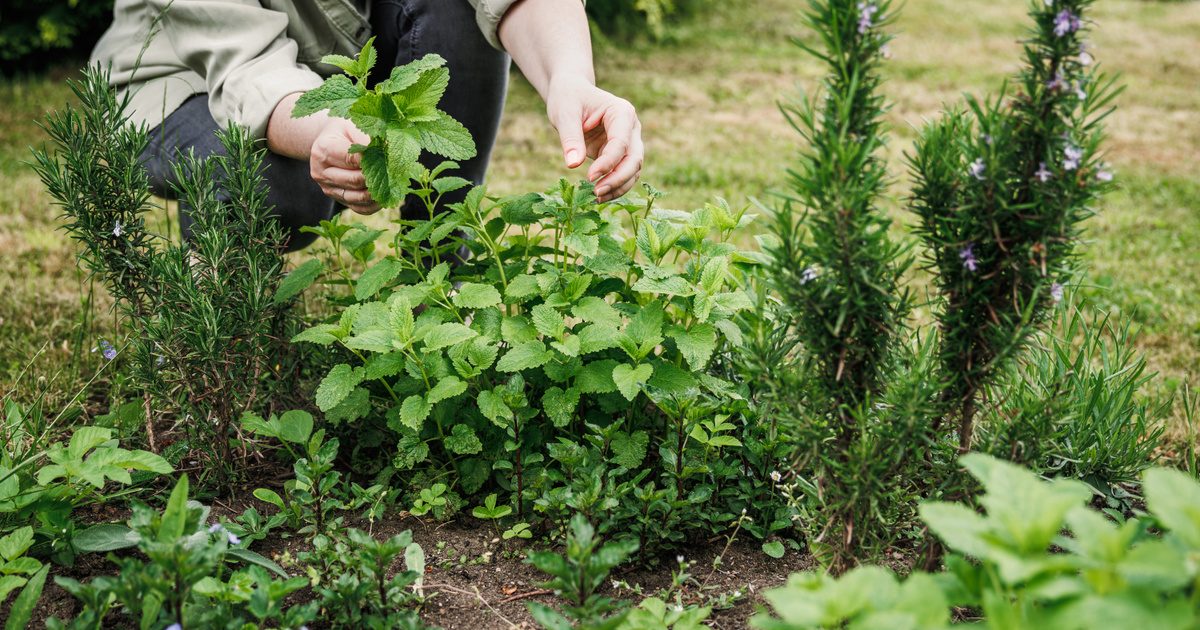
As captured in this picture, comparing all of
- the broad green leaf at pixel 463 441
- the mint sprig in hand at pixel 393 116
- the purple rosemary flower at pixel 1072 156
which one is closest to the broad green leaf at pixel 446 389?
the broad green leaf at pixel 463 441

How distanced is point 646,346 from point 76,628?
986 mm

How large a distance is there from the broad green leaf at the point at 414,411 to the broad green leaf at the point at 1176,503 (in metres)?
1.15

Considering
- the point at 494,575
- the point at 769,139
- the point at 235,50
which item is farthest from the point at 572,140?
the point at 769,139

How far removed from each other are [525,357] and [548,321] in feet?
0.28

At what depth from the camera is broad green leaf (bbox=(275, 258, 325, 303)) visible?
5.86 ft

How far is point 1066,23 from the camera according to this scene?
114 centimetres

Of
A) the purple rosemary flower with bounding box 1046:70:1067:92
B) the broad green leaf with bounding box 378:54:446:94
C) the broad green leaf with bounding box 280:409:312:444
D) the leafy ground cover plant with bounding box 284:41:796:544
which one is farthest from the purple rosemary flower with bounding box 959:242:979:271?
the broad green leaf with bounding box 280:409:312:444

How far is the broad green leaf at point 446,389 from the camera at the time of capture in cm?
163

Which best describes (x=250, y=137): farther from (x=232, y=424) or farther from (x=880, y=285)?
(x=880, y=285)

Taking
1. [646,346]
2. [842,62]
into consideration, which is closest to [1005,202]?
[842,62]

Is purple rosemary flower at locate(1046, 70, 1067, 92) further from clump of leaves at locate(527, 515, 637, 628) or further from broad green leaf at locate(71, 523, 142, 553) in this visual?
broad green leaf at locate(71, 523, 142, 553)

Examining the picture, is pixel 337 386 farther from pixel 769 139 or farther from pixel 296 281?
pixel 769 139

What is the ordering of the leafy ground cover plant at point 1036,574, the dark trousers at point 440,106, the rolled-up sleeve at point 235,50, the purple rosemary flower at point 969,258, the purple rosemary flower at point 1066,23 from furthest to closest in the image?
the dark trousers at point 440,106
the rolled-up sleeve at point 235,50
the purple rosemary flower at point 969,258
the purple rosemary flower at point 1066,23
the leafy ground cover plant at point 1036,574

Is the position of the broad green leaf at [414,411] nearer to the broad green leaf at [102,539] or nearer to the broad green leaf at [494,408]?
the broad green leaf at [494,408]
